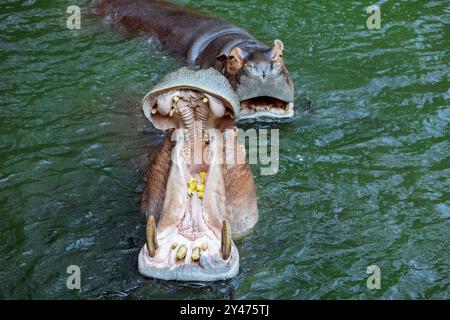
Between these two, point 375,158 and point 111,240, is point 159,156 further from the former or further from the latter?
point 375,158

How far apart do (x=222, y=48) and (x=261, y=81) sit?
1026 millimetres

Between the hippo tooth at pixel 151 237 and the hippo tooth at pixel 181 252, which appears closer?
the hippo tooth at pixel 151 237

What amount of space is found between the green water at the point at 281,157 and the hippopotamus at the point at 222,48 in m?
0.21

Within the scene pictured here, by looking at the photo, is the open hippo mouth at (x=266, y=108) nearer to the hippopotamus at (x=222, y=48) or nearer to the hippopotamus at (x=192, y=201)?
the hippopotamus at (x=222, y=48)

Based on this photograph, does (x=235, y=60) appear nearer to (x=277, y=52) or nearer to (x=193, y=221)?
(x=277, y=52)

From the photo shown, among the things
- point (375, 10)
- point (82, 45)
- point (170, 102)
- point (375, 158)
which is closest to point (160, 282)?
point (170, 102)

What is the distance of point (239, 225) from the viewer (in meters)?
4.50

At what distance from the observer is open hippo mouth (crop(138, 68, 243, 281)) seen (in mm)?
4008

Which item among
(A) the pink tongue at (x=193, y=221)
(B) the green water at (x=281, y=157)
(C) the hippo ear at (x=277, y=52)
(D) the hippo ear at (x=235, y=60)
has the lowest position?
(B) the green water at (x=281, y=157)

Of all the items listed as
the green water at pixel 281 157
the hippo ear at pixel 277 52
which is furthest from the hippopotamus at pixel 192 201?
the hippo ear at pixel 277 52

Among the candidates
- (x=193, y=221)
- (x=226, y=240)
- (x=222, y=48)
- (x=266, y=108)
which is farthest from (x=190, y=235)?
(x=222, y=48)

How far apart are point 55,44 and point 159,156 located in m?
3.77

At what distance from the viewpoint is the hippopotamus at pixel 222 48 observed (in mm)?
6449

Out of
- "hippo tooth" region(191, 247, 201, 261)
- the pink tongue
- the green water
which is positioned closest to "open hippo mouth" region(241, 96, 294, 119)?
the green water
